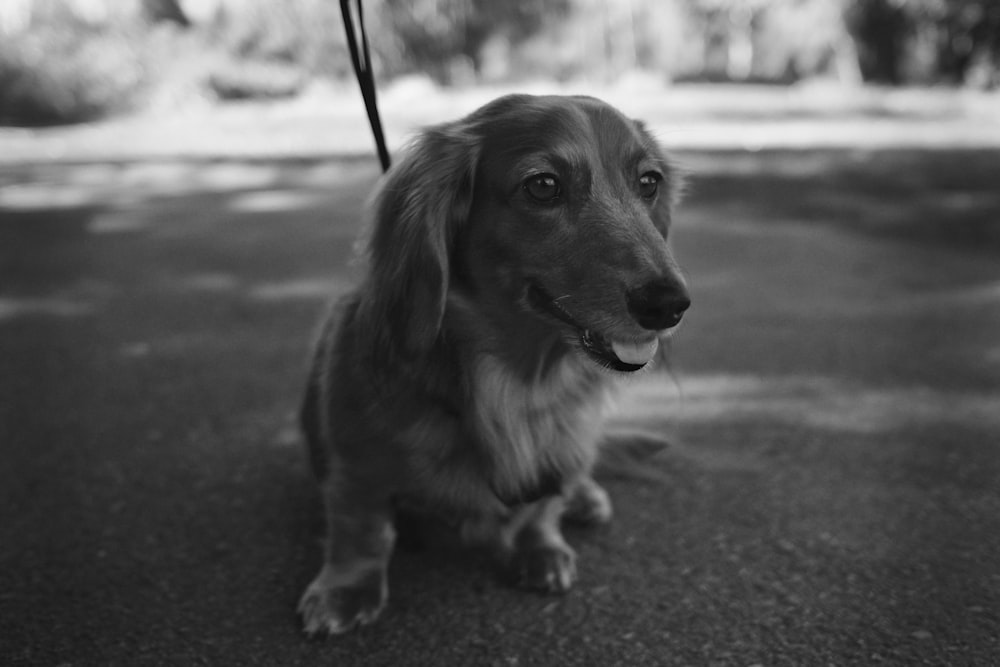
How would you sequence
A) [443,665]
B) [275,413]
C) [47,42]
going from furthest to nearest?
1. [47,42]
2. [275,413]
3. [443,665]

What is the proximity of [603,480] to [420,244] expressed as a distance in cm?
126

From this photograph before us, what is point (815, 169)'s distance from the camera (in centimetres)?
888

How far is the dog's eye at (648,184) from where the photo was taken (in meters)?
2.30

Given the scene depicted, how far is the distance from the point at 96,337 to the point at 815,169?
6906 millimetres

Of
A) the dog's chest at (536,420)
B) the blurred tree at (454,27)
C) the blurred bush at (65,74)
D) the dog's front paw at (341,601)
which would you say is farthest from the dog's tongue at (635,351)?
the blurred tree at (454,27)

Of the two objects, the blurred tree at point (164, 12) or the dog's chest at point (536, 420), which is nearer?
the dog's chest at point (536, 420)

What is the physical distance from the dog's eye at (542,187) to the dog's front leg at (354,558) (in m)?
0.89

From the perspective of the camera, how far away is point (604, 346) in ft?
6.84

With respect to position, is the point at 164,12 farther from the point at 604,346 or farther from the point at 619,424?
the point at 604,346

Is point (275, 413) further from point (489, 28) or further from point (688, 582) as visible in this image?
point (489, 28)

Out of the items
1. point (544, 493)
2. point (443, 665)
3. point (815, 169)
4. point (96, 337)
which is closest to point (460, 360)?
point (544, 493)

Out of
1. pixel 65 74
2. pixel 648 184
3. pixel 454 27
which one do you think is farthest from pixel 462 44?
pixel 648 184

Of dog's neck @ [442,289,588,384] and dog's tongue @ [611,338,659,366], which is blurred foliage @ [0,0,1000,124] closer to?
dog's neck @ [442,289,588,384]

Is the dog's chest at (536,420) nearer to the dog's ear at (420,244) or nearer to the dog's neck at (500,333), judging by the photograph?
the dog's neck at (500,333)
